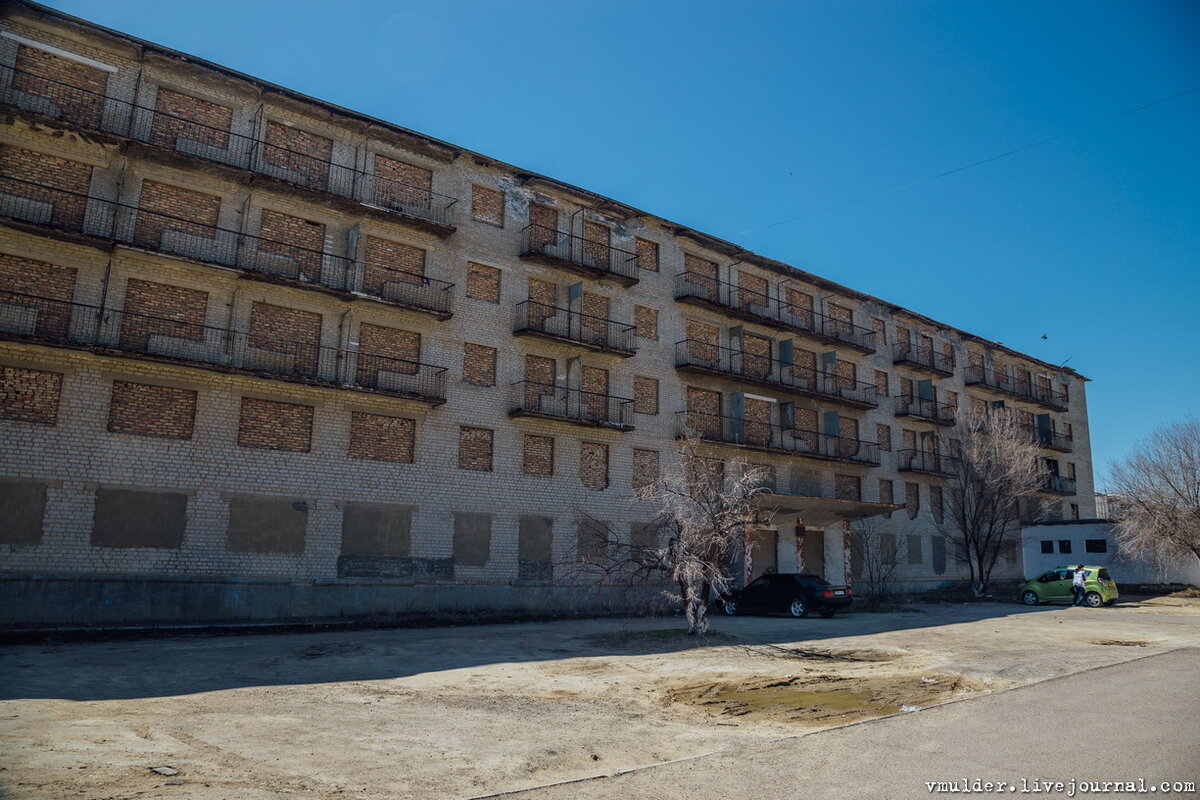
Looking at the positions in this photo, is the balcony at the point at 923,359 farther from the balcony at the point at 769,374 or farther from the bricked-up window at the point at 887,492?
the bricked-up window at the point at 887,492

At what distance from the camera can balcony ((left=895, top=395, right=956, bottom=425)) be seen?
38781mm

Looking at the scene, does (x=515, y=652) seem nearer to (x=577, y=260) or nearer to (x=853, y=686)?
(x=853, y=686)

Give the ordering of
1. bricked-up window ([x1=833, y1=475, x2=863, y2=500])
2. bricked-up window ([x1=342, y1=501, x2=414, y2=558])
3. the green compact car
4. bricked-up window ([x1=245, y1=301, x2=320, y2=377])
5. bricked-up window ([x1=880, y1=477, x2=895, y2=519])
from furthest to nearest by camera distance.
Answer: bricked-up window ([x1=880, y1=477, x2=895, y2=519]), bricked-up window ([x1=833, y1=475, x2=863, y2=500]), the green compact car, bricked-up window ([x1=342, y1=501, x2=414, y2=558]), bricked-up window ([x1=245, y1=301, x2=320, y2=377])

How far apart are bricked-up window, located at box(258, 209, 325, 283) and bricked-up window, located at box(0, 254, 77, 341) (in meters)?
4.66

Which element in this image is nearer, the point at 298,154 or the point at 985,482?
the point at 298,154

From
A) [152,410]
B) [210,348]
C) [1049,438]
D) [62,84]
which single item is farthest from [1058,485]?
[62,84]

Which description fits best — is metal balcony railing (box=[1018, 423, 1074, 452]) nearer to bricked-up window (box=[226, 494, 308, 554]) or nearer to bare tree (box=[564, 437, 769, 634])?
bare tree (box=[564, 437, 769, 634])

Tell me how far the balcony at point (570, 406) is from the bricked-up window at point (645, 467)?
1.35 metres

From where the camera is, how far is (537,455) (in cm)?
2578

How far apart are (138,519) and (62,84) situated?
1087 cm

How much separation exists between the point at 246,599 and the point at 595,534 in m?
11.1

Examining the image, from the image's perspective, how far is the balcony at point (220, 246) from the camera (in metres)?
18.4

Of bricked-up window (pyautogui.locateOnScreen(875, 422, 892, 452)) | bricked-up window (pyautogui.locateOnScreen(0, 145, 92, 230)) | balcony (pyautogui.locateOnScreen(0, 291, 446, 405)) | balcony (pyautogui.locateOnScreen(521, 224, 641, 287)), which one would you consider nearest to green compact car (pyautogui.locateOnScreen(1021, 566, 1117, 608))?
bricked-up window (pyautogui.locateOnScreen(875, 422, 892, 452))

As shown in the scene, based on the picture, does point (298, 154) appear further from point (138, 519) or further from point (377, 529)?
point (377, 529)
